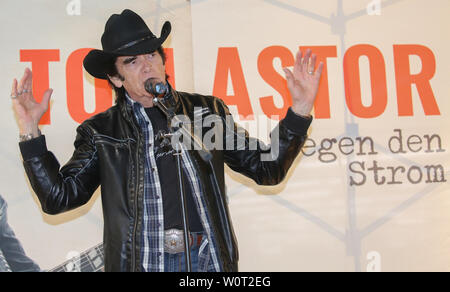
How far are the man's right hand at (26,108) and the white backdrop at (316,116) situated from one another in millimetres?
1434

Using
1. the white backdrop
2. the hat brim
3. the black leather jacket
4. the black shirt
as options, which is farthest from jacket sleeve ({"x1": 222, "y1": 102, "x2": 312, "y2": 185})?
the white backdrop

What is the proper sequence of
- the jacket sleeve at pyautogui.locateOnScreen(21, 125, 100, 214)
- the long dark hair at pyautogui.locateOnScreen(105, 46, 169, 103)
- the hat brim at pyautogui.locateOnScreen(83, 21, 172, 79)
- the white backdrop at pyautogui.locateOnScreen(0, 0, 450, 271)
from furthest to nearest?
the white backdrop at pyautogui.locateOnScreen(0, 0, 450, 271)
the long dark hair at pyautogui.locateOnScreen(105, 46, 169, 103)
the hat brim at pyautogui.locateOnScreen(83, 21, 172, 79)
the jacket sleeve at pyautogui.locateOnScreen(21, 125, 100, 214)

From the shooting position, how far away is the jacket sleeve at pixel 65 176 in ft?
6.33

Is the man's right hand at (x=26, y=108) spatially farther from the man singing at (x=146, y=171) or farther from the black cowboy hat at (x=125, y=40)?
the black cowboy hat at (x=125, y=40)

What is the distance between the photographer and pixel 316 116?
3555 mm

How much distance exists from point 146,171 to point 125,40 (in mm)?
612

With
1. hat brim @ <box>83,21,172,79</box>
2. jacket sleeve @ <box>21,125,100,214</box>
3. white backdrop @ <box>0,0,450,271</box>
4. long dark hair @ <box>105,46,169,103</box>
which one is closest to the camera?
jacket sleeve @ <box>21,125,100,214</box>

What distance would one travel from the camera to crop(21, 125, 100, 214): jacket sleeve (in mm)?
1929

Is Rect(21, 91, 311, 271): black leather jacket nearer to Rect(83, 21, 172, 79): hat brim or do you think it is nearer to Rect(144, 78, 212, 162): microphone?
Rect(83, 21, 172, 79): hat brim

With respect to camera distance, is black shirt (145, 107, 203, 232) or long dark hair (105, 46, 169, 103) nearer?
black shirt (145, 107, 203, 232)

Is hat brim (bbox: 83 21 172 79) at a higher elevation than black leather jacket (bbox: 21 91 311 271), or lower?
higher

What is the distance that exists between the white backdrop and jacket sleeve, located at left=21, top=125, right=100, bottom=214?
1307 millimetres
